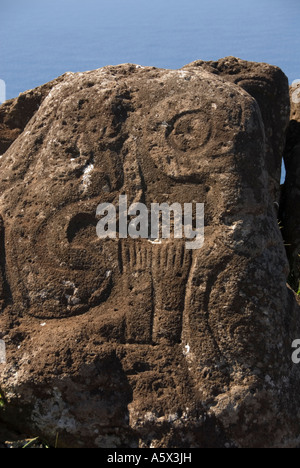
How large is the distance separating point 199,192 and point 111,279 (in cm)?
65

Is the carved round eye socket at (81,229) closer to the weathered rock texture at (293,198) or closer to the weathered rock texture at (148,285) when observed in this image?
the weathered rock texture at (148,285)

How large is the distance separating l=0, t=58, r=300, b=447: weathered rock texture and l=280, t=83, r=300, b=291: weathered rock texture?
1.29 m

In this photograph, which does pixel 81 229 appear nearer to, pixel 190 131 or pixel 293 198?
pixel 190 131

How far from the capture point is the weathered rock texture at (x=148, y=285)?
3596 millimetres

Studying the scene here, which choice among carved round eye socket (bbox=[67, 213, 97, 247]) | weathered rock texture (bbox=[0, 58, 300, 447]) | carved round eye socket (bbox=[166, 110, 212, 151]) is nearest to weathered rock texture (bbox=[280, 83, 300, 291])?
weathered rock texture (bbox=[0, 58, 300, 447])

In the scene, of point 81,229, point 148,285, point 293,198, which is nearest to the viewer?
point 148,285

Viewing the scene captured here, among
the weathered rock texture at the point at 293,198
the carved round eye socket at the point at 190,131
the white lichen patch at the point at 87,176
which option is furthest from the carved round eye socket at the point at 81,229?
the weathered rock texture at the point at 293,198

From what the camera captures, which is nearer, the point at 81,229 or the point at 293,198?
the point at 81,229

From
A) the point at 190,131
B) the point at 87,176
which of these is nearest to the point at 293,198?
the point at 190,131

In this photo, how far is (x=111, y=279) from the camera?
12.5 feet

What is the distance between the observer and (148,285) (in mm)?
3760

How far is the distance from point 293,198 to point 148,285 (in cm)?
197
